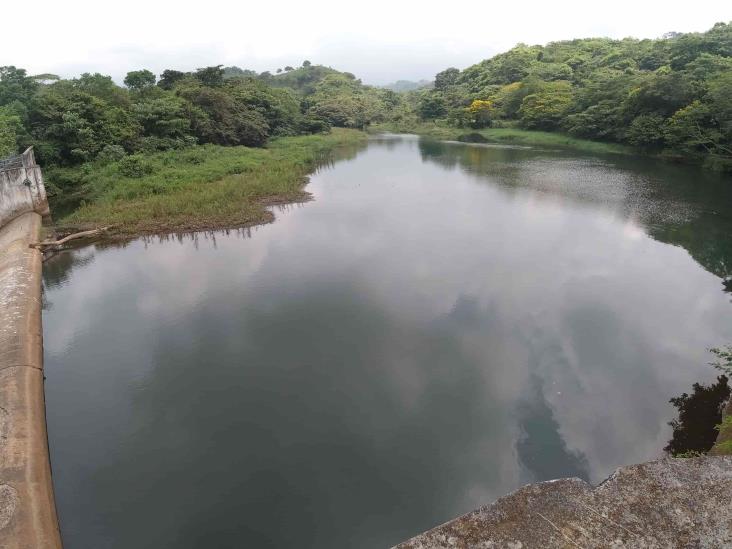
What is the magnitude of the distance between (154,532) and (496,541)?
6303 mm

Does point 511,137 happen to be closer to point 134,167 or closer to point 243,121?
point 243,121

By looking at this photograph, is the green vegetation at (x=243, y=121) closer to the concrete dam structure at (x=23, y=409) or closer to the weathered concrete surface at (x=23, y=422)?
the concrete dam structure at (x=23, y=409)

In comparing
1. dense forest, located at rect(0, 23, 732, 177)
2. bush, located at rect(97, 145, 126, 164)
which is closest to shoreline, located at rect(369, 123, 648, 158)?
dense forest, located at rect(0, 23, 732, 177)

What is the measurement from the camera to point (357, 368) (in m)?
9.86

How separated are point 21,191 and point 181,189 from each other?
21.5ft

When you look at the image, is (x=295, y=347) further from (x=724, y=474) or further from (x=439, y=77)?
(x=439, y=77)

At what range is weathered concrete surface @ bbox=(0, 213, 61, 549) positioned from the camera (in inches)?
227

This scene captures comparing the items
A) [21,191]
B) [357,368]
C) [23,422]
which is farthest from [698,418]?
[21,191]

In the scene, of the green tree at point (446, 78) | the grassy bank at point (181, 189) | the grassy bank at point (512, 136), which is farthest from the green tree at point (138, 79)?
the green tree at point (446, 78)

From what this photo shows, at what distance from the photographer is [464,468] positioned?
7.43m

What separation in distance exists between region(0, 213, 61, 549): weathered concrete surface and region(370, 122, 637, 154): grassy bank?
4097 centimetres

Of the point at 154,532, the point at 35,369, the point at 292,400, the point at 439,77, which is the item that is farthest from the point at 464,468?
the point at 439,77

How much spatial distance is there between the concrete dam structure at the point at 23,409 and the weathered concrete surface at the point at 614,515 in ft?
20.2

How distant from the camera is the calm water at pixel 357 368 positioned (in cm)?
695
